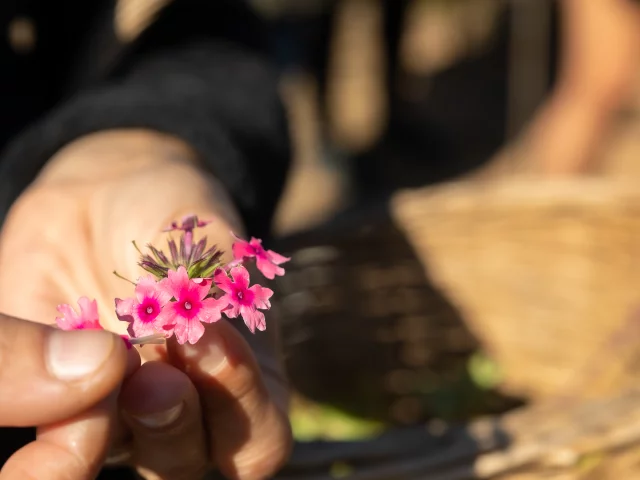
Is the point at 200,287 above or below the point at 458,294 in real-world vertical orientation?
above

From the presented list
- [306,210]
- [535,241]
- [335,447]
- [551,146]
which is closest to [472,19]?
[306,210]

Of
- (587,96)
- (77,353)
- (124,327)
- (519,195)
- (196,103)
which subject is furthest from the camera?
(587,96)

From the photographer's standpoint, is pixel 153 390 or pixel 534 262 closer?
pixel 153 390

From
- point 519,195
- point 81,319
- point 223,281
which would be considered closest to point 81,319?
point 81,319

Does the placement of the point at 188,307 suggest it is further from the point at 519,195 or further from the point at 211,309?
the point at 519,195

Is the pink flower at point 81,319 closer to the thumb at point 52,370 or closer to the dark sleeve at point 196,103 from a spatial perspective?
the thumb at point 52,370

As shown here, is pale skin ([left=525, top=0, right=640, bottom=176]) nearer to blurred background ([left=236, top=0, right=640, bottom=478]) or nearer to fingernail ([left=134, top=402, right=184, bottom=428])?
blurred background ([left=236, top=0, right=640, bottom=478])
